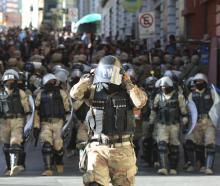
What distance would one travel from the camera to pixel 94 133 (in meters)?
7.82

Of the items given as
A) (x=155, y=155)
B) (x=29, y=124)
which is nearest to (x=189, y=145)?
(x=155, y=155)

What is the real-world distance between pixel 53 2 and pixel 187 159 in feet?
332

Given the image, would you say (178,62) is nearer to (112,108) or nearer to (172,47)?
(172,47)

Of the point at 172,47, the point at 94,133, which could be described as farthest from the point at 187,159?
the point at 172,47

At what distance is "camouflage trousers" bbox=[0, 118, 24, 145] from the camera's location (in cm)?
1238

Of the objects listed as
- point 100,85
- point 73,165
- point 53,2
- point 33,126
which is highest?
point 53,2

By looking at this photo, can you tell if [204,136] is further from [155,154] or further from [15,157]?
[15,157]

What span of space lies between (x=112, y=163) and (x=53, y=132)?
490cm

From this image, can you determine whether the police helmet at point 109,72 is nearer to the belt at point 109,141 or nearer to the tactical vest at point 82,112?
the belt at point 109,141

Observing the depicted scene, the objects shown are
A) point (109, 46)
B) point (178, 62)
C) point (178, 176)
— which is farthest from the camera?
point (109, 46)

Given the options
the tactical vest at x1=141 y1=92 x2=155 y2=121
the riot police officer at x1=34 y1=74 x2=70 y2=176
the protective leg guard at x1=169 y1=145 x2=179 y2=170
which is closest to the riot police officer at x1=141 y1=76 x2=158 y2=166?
the tactical vest at x1=141 y1=92 x2=155 y2=121

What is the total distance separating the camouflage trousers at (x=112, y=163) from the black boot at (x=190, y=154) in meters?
5.27

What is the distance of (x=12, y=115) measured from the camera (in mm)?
12492

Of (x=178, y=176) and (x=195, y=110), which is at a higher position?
(x=195, y=110)
